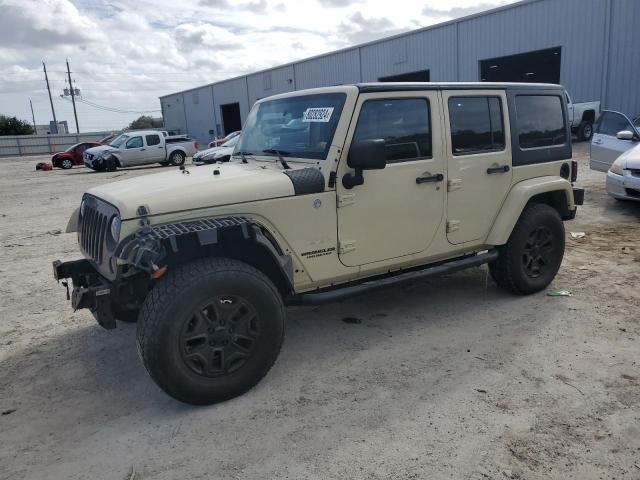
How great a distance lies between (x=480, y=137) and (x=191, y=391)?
3.13 metres

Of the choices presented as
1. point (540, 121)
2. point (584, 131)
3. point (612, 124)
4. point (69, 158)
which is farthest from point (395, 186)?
point (69, 158)

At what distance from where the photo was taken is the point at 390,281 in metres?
4.03

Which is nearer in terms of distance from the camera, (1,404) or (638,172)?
(1,404)

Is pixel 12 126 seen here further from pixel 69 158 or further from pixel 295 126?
pixel 295 126

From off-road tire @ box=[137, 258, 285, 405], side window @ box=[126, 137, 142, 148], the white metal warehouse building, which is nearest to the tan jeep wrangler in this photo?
off-road tire @ box=[137, 258, 285, 405]

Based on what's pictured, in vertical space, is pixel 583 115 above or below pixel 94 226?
above

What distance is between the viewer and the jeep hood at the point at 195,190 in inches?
124

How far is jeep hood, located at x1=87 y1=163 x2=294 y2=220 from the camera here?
3.14 metres

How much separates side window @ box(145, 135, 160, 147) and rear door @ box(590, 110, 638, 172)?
18937mm

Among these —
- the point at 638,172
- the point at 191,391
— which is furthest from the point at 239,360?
the point at 638,172

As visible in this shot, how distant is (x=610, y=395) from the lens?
3.22 meters

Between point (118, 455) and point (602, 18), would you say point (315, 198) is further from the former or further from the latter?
point (602, 18)

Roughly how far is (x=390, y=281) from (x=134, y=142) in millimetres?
21517

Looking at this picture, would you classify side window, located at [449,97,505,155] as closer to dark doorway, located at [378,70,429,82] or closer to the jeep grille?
the jeep grille
